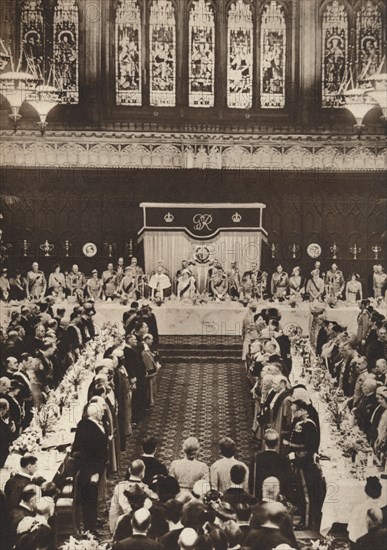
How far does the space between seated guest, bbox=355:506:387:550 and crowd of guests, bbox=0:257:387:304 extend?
9975mm

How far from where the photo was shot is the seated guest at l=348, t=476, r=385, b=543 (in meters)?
7.49

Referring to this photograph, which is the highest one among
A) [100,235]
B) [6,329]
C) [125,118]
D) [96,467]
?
[125,118]

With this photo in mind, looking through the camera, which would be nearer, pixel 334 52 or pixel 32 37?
pixel 32 37

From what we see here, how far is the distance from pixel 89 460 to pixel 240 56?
12.7 meters

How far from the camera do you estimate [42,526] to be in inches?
283

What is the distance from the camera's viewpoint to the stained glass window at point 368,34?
15820 millimetres

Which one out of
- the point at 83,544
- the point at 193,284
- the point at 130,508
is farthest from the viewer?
the point at 193,284

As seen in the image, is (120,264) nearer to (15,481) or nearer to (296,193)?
(296,193)

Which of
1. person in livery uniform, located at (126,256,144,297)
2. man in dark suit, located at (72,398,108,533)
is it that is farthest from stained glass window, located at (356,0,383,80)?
man in dark suit, located at (72,398,108,533)

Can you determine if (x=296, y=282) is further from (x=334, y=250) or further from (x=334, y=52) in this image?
(x=334, y=52)

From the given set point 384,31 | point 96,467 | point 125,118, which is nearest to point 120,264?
point 125,118

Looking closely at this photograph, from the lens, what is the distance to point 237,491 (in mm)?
7371

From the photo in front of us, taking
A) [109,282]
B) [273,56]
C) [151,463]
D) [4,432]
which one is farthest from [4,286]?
[151,463]

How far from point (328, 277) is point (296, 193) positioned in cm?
291
